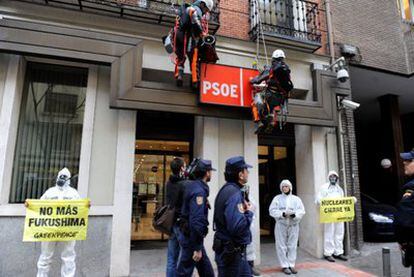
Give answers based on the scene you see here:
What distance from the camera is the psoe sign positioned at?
22.3 feet

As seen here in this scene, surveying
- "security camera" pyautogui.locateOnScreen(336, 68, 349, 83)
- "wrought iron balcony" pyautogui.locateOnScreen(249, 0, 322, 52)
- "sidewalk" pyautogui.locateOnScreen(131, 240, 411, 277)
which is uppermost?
"wrought iron balcony" pyautogui.locateOnScreen(249, 0, 322, 52)

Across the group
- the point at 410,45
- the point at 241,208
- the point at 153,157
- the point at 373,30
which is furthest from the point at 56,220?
the point at 410,45

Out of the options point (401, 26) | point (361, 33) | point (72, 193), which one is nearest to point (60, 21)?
point (72, 193)

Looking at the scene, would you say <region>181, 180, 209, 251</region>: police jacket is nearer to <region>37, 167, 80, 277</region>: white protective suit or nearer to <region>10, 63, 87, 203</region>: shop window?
<region>37, 167, 80, 277</region>: white protective suit

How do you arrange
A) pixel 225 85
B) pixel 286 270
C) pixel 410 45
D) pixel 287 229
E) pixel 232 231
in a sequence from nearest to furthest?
pixel 232 231 → pixel 286 270 → pixel 287 229 → pixel 225 85 → pixel 410 45

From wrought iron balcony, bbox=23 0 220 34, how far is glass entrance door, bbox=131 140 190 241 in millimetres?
3445

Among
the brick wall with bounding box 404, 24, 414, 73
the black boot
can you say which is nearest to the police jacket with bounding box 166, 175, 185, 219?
the black boot

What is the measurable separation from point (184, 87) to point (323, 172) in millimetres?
4378

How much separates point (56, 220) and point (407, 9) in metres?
13.6

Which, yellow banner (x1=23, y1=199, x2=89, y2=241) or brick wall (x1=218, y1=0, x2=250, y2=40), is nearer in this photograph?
yellow banner (x1=23, y1=199, x2=89, y2=241)

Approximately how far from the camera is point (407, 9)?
37.5 feet

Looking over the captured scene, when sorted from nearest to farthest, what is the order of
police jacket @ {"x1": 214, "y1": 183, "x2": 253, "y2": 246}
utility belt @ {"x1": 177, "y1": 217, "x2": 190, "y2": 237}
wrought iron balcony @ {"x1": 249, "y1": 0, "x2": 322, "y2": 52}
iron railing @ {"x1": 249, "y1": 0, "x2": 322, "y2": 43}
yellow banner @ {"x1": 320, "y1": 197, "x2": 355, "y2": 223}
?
police jacket @ {"x1": 214, "y1": 183, "x2": 253, "y2": 246} → utility belt @ {"x1": 177, "y1": 217, "x2": 190, "y2": 237} → yellow banner @ {"x1": 320, "y1": 197, "x2": 355, "y2": 223} → wrought iron balcony @ {"x1": 249, "y1": 0, "x2": 322, "y2": 52} → iron railing @ {"x1": 249, "y1": 0, "x2": 322, "y2": 43}

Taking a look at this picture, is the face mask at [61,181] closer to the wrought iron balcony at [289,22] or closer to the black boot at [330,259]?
the wrought iron balcony at [289,22]

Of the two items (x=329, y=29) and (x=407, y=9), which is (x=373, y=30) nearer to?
(x=329, y=29)
